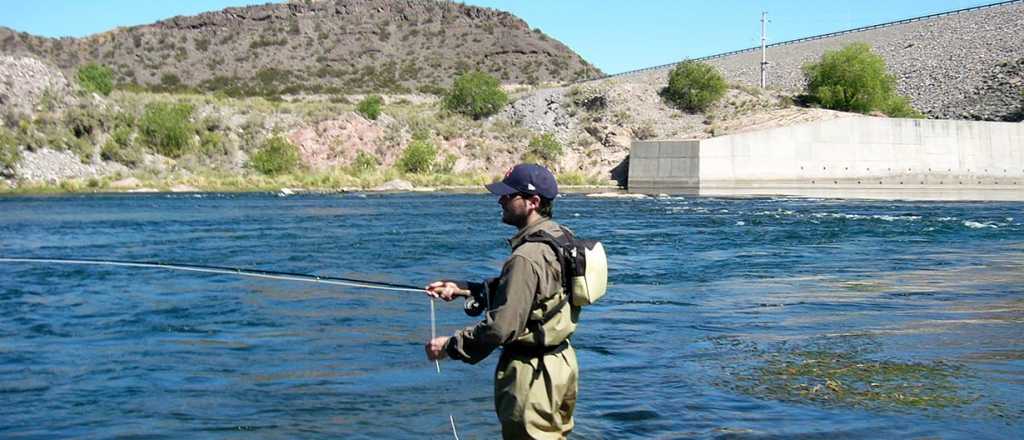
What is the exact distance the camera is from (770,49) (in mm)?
93000

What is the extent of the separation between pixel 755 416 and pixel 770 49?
290ft

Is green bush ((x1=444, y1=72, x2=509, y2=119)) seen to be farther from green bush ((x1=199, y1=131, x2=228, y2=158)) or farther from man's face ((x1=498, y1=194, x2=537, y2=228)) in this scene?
man's face ((x1=498, y1=194, x2=537, y2=228))

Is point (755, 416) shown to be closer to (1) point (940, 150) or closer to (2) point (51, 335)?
(2) point (51, 335)

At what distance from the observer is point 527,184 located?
16.3 feet

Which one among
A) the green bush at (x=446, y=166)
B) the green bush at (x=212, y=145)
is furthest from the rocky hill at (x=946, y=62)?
the green bush at (x=212, y=145)

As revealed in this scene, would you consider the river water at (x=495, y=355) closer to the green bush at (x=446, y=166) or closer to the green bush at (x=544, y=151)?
the green bush at (x=446, y=166)

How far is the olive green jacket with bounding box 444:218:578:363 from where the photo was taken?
4.70 metres

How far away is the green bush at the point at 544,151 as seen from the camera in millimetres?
65750

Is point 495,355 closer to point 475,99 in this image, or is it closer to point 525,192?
point 525,192

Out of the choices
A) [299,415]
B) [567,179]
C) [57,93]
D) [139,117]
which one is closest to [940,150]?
[567,179]

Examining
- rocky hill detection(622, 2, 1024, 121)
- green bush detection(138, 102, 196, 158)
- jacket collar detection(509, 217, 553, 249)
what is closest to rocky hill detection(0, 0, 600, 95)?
rocky hill detection(622, 2, 1024, 121)

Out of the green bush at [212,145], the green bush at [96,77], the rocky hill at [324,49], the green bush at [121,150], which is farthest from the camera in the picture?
the rocky hill at [324,49]

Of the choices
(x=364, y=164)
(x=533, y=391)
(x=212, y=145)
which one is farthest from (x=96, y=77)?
(x=533, y=391)

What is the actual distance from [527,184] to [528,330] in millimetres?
624
